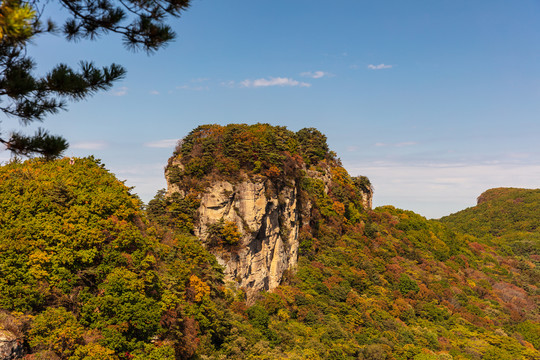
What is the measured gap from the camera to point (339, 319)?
37125 mm

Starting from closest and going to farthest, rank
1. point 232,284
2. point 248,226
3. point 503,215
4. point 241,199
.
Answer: point 232,284, point 248,226, point 241,199, point 503,215

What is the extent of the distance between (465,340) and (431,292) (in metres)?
8.96

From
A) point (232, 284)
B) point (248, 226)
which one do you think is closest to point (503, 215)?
point (248, 226)

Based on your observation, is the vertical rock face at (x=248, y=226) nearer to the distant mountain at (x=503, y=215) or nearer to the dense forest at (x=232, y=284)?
the dense forest at (x=232, y=284)

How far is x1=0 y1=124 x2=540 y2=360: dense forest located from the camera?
16.0 m

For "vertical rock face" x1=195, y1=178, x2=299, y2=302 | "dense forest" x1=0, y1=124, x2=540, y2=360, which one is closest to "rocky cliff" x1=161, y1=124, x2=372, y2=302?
"vertical rock face" x1=195, y1=178, x2=299, y2=302

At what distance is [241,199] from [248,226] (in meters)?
2.84

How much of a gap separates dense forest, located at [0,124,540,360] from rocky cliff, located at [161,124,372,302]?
11.0 inches

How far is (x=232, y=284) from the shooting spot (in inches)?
1293

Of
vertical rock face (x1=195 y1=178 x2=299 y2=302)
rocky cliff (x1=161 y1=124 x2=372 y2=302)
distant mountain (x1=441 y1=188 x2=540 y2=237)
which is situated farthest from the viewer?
distant mountain (x1=441 y1=188 x2=540 y2=237)

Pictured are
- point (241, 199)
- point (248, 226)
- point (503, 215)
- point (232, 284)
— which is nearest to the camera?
point (232, 284)

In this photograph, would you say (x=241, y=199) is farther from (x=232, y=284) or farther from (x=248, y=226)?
(x=232, y=284)

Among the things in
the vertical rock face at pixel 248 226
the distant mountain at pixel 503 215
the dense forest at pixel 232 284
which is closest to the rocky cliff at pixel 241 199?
the vertical rock face at pixel 248 226

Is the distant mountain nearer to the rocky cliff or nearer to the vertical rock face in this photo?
the rocky cliff
